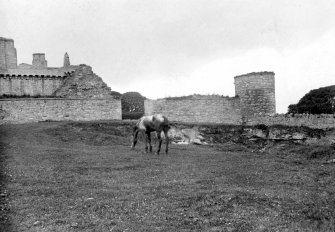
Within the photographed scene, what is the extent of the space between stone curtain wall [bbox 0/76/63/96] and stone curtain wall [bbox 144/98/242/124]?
7.86m

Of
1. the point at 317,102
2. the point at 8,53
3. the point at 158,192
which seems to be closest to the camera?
the point at 158,192

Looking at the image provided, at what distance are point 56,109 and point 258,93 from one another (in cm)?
1581

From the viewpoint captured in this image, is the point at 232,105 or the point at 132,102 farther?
the point at 132,102

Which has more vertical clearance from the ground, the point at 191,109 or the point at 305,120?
the point at 191,109

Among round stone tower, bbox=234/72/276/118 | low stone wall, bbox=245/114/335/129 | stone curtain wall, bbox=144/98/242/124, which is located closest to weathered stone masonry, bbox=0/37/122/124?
stone curtain wall, bbox=144/98/242/124

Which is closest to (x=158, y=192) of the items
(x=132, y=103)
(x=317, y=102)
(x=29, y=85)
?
(x=29, y=85)

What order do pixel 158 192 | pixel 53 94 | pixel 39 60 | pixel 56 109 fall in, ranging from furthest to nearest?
pixel 39 60 → pixel 53 94 → pixel 56 109 → pixel 158 192

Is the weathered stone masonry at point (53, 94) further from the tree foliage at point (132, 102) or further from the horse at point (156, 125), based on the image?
the tree foliage at point (132, 102)

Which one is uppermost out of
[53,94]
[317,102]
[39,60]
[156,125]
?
[39,60]

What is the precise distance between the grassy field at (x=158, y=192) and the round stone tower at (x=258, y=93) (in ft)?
57.6

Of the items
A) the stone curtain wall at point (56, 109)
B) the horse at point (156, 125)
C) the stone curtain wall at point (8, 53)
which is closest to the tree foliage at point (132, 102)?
the stone curtain wall at point (8, 53)

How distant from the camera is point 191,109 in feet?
112

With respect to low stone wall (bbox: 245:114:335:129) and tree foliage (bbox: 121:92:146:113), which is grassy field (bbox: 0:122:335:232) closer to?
low stone wall (bbox: 245:114:335:129)

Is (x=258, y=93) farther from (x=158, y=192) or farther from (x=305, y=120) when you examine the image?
(x=158, y=192)
